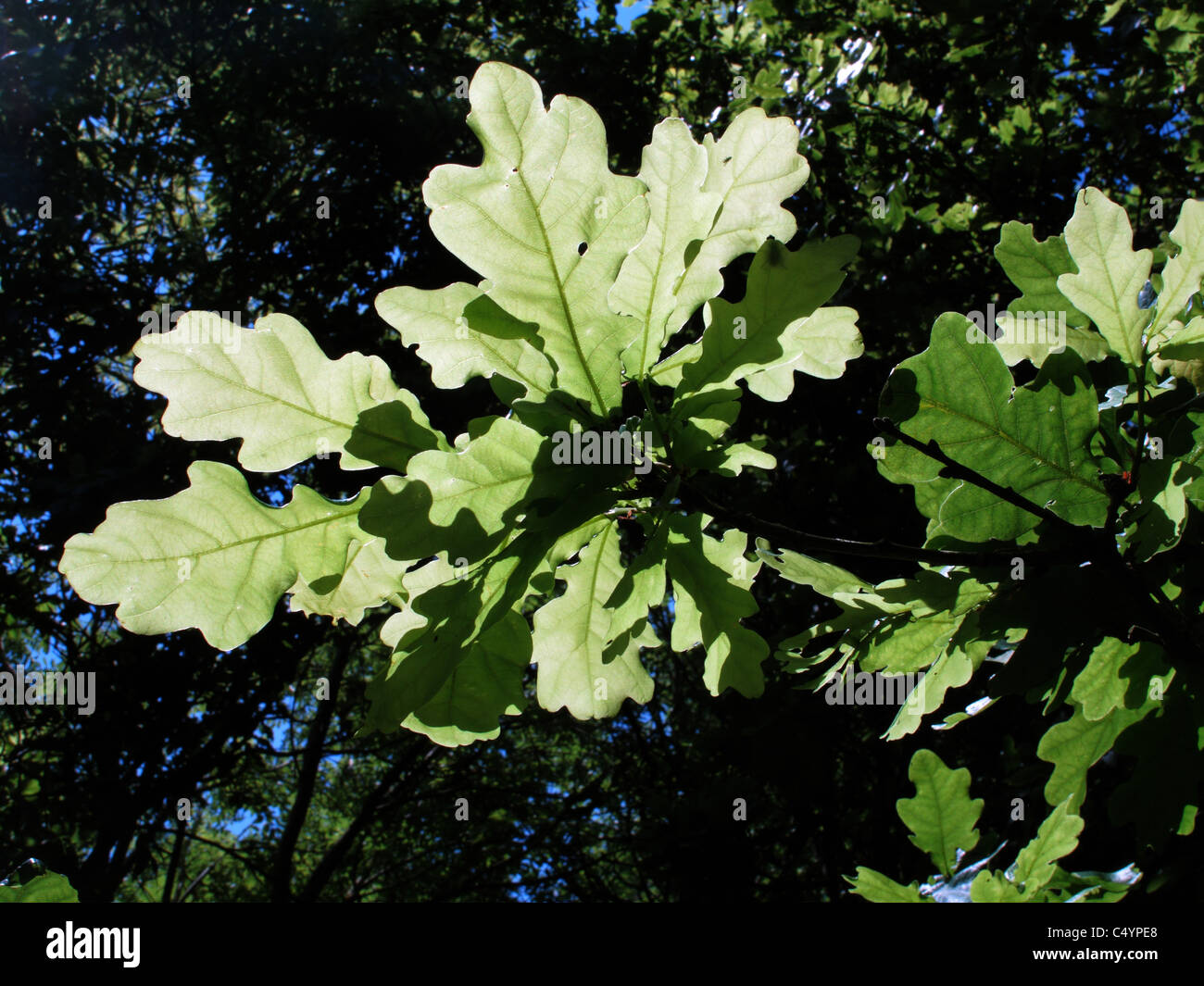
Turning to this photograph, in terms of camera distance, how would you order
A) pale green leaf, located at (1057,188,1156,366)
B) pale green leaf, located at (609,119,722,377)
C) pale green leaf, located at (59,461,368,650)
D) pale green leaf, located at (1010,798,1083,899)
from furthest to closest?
pale green leaf, located at (1010,798,1083,899) → pale green leaf, located at (1057,188,1156,366) → pale green leaf, located at (609,119,722,377) → pale green leaf, located at (59,461,368,650)

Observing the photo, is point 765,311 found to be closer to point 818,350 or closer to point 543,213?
point 818,350

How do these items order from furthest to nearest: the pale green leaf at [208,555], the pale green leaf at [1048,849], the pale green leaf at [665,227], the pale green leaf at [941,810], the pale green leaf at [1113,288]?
the pale green leaf at [941,810], the pale green leaf at [1048,849], the pale green leaf at [1113,288], the pale green leaf at [665,227], the pale green leaf at [208,555]

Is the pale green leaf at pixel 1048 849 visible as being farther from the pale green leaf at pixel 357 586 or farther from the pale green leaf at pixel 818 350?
the pale green leaf at pixel 357 586

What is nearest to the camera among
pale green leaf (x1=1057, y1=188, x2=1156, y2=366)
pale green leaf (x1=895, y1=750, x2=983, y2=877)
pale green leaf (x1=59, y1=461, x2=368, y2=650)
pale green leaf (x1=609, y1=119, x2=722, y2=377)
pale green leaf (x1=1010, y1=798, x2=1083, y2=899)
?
pale green leaf (x1=59, y1=461, x2=368, y2=650)

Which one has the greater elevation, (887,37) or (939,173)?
(887,37)

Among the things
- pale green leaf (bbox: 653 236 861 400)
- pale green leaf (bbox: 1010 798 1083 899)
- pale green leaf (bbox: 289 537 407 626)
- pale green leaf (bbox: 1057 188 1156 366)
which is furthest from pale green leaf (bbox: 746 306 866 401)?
pale green leaf (bbox: 1010 798 1083 899)

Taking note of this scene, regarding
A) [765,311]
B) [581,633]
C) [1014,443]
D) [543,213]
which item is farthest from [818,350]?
[581,633]

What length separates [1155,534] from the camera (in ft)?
3.48

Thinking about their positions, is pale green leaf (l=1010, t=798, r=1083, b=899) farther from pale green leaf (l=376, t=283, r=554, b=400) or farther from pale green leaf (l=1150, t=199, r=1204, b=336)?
pale green leaf (l=376, t=283, r=554, b=400)

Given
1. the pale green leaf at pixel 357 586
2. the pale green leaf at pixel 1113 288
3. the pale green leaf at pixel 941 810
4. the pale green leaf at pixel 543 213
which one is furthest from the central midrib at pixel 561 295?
the pale green leaf at pixel 941 810

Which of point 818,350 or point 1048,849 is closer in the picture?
point 818,350
